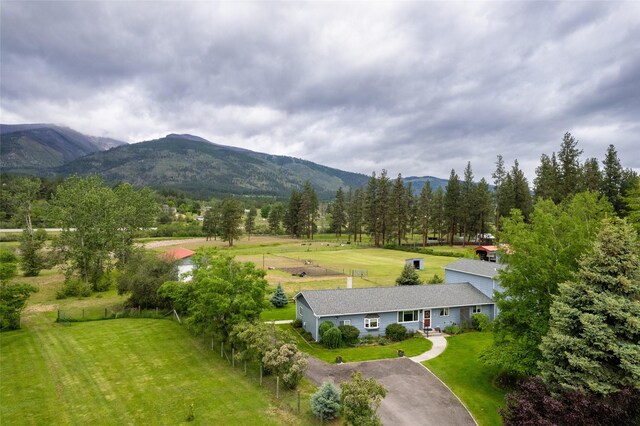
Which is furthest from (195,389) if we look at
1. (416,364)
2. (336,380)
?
(416,364)

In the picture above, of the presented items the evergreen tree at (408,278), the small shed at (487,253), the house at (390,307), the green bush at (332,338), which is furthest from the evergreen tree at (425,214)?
the green bush at (332,338)

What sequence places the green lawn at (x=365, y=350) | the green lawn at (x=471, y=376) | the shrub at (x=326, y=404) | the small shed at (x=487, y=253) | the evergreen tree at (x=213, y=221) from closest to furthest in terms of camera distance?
the shrub at (x=326, y=404) < the green lawn at (x=471, y=376) < the green lawn at (x=365, y=350) < the small shed at (x=487, y=253) < the evergreen tree at (x=213, y=221)

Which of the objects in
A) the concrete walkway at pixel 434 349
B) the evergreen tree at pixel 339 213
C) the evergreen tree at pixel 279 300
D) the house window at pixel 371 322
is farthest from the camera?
the evergreen tree at pixel 339 213

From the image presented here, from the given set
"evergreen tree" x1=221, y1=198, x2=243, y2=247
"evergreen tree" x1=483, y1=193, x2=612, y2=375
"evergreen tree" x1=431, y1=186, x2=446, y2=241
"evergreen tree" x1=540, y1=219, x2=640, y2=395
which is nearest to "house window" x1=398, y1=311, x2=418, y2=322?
"evergreen tree" x1=483, y1=193, x2=612, y2=375

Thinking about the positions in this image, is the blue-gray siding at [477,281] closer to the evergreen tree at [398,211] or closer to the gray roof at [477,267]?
the gray roof at [477,267]

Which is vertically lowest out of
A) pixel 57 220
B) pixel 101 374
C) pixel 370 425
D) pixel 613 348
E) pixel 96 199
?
pixel 101 374

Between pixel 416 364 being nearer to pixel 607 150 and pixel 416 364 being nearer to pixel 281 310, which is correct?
pixel 281 310

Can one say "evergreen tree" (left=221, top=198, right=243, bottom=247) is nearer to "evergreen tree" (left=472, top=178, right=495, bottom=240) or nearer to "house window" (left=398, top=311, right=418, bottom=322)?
"evergreen tree" (left=472, top=178, right=495, bottom=240)
